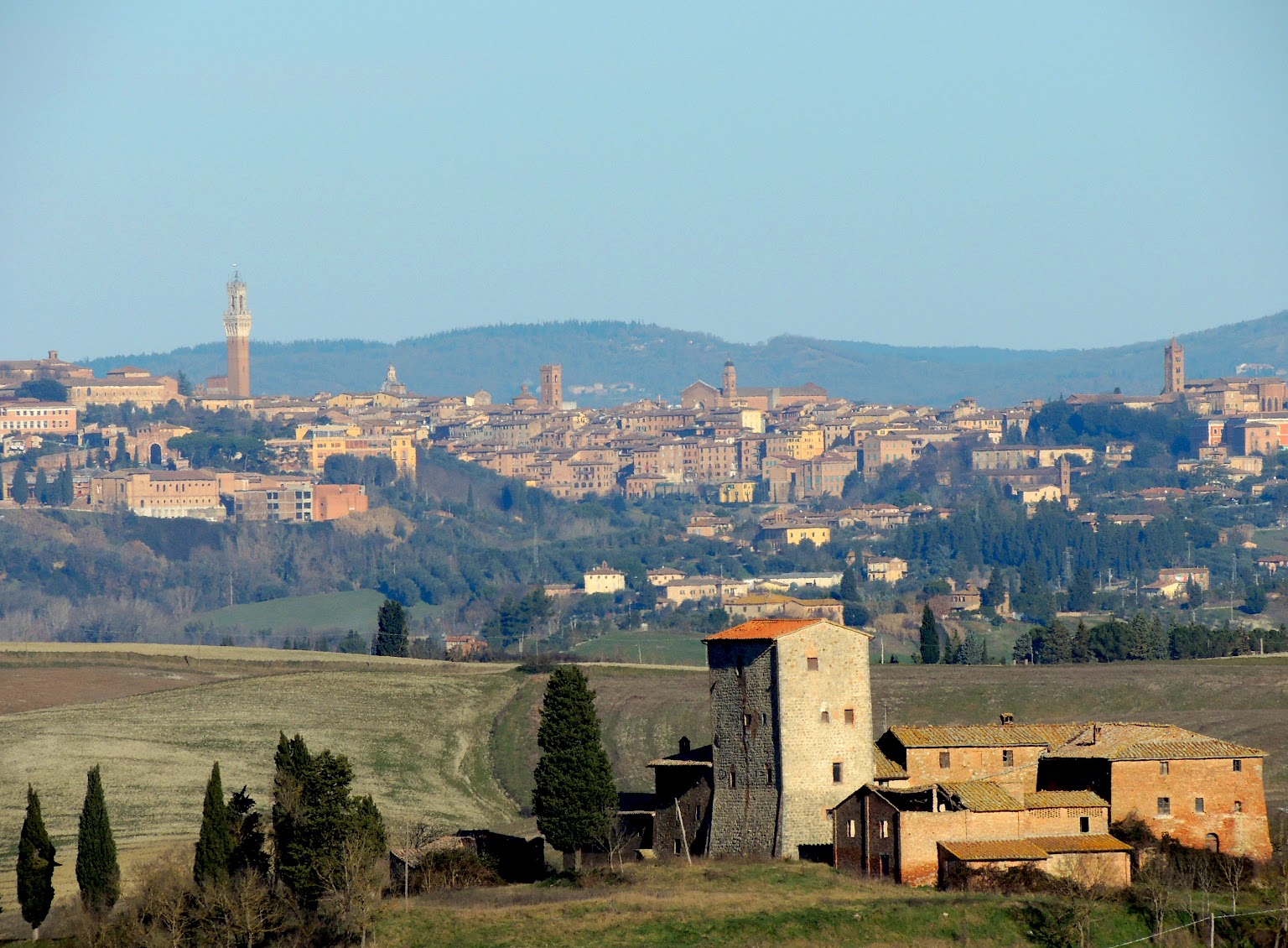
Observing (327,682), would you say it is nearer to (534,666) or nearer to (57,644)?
(534,666)

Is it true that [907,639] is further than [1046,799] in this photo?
Yes

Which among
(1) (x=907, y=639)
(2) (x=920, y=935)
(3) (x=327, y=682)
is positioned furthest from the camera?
(1) (x=907, y=639)

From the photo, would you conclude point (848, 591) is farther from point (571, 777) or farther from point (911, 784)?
point (911, 784)

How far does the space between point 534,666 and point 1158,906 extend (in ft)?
188

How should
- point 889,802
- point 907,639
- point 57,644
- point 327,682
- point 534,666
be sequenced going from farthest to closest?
point 907,639 → point 57,644 → point 534,666 → point 327,682 → point 889,802

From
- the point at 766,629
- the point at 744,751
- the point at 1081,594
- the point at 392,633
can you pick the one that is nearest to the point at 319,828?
the point at 744,751

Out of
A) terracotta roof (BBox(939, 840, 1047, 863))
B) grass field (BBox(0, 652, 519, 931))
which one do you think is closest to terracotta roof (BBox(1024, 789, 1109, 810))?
terracotta roof (BBox(939, 840, 1047, 863))

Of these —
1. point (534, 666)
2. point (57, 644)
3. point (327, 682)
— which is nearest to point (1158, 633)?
point (534, 666)

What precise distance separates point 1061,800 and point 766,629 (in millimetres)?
6376

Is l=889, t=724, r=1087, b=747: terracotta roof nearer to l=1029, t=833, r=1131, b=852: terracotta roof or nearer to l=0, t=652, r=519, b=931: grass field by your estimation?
l=1029, t=833, r=1131, b=852: terracotta roof

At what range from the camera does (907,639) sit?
463 feet

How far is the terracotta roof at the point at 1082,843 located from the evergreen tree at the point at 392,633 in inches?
2924

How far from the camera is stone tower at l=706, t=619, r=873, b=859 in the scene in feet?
152

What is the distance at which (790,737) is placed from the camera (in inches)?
1832
